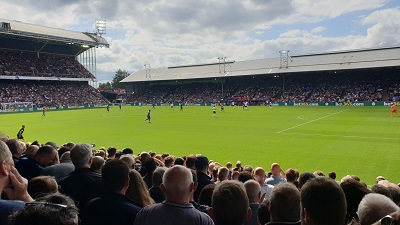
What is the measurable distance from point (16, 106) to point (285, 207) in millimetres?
75681

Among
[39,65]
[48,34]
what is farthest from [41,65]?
[48,34]

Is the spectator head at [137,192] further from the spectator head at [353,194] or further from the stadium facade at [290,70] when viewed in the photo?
the stadium facade at [290,70]

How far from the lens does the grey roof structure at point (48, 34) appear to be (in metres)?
71.4

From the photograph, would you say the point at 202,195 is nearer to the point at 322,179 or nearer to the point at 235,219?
the point at 235,219

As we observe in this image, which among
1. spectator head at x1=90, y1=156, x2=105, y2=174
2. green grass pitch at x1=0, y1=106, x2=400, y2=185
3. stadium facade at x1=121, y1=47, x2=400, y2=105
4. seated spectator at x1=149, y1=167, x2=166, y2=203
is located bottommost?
green grass pitch at x1=0, y1=106, x2=400, y2=185

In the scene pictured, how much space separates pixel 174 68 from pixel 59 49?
35.9m

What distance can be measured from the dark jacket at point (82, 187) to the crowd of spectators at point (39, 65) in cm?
8099

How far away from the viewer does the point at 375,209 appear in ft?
9.36

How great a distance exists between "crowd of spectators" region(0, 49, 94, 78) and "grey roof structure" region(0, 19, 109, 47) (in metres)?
8.30

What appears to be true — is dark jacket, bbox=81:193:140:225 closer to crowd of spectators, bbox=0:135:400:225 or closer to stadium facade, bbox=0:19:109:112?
crowd of spectators, bbox=0:135:400:225

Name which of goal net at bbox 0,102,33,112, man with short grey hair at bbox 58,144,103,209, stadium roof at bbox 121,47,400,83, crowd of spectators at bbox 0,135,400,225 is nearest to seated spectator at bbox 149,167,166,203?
crowd of spectators at bbox 0,135,400,225

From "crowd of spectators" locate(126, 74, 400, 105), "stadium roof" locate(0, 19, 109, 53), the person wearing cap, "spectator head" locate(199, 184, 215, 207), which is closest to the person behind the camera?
"spectator head" locate(199, 184, 215, 207)

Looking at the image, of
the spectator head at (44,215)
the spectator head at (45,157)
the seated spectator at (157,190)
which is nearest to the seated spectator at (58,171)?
the spectator head at (45,157)

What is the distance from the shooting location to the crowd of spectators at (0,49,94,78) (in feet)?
257
